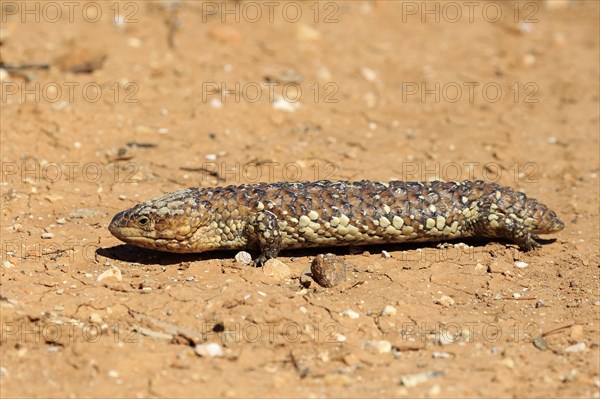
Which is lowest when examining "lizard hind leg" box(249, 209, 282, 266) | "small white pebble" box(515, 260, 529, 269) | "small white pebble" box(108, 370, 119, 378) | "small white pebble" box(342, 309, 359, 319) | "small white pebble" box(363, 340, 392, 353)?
"small white pebble" box(108, 370, 119, 378)

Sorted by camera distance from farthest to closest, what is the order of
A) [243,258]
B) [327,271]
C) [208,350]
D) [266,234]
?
[243,258], [266,234], [327,271], [208,350]

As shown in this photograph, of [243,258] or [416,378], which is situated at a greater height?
[243,258]

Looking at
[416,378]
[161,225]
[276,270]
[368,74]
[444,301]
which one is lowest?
[416,378]

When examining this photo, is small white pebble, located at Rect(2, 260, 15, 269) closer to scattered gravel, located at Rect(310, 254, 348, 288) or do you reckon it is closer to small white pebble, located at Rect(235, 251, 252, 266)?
small white pebble, located at Rect(235, 251, 252, 266)

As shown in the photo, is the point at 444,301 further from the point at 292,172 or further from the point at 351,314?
the point at 292,172

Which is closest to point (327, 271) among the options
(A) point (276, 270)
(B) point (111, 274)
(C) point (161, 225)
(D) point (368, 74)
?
(A) point (276, 270)

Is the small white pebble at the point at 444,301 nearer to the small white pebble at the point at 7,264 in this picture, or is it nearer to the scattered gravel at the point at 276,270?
the scattered gravel at the point at 276,270

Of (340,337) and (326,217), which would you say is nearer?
(340,337)

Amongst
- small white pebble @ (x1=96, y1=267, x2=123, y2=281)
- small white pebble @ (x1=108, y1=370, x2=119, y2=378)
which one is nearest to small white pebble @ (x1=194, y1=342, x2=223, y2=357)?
small white pebble @ (x1=108, y1=370, x2=119, y2=378)
